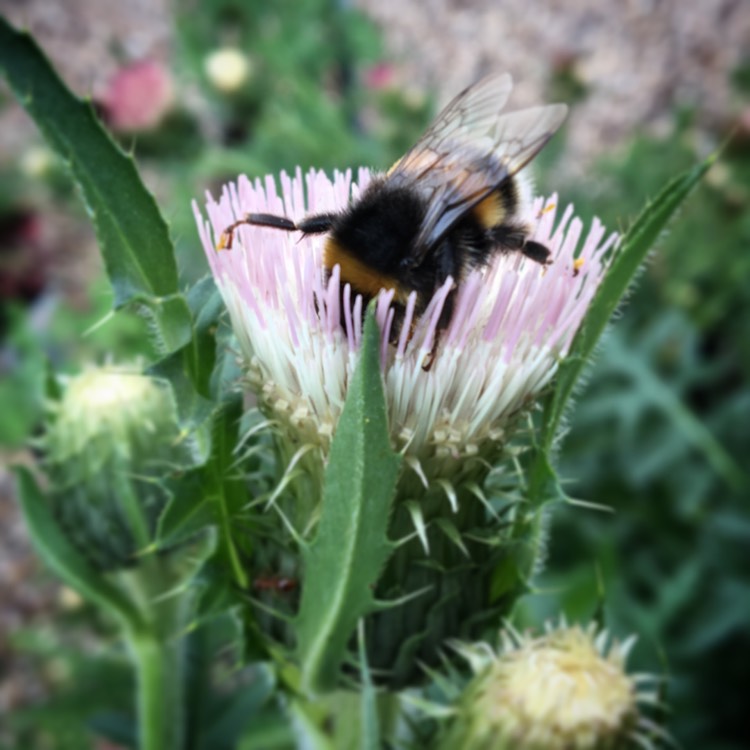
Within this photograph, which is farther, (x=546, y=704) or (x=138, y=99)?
(x=138, y=99)

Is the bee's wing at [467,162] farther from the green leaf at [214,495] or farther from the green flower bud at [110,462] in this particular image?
the green flower bud at [110,462]

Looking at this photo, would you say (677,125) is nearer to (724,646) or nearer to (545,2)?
(724,646)

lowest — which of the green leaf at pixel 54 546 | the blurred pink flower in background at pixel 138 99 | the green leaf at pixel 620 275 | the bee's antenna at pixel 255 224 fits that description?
the green leaf at pixel 620 275

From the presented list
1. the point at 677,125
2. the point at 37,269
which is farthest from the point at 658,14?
the point at 37,269

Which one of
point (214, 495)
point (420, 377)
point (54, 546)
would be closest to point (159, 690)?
point (54, 546)

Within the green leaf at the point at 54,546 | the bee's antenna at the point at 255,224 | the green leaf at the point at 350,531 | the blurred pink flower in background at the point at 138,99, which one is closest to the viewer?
the green leaf at the point at 350,531

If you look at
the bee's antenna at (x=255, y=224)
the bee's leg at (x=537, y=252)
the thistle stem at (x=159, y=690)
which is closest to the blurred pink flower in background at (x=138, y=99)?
the thistle stem at (x=159, y=690)

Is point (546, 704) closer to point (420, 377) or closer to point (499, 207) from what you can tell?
point (420, 377)

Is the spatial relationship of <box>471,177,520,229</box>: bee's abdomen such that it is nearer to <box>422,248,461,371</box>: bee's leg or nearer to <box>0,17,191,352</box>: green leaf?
<box>422,248,461,371</box>: bee's leg
